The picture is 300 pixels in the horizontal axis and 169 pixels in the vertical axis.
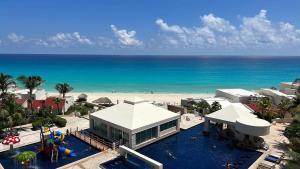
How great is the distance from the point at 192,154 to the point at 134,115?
8.41 metres

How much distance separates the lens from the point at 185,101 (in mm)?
55000

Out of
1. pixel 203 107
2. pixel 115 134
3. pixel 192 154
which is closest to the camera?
pixel 192 154

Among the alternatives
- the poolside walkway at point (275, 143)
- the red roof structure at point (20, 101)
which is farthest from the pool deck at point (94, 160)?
the red roof structure at point (20, 101)

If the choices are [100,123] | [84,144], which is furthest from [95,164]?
[100,123]

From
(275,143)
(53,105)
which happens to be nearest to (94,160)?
(275,143)

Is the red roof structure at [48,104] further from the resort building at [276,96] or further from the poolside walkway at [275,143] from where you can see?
the resort building at [276,96]

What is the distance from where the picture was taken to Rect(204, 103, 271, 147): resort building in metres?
27.3

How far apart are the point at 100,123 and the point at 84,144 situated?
138 inches

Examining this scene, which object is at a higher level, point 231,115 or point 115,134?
point 231,115

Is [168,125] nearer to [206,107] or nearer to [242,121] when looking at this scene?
[242,121]

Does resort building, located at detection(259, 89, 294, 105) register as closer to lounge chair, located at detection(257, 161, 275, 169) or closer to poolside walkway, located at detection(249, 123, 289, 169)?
poolside walkway, located at detection(249, 123, 289, 169)

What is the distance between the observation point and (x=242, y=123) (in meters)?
28.0

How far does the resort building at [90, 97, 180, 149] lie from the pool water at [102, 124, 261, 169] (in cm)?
121

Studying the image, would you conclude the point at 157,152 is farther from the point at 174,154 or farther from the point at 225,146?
the point at 225,146
